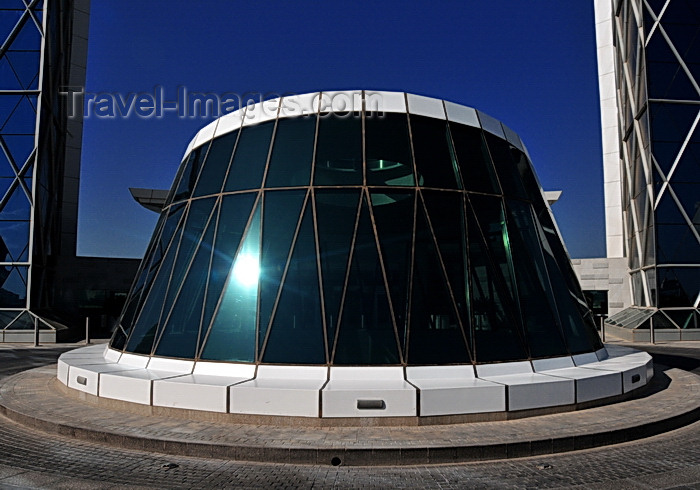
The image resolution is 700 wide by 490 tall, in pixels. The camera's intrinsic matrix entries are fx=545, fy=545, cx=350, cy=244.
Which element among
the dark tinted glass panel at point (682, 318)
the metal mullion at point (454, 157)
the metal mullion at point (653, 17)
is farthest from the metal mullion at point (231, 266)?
the metal mullion at point (653, 17)

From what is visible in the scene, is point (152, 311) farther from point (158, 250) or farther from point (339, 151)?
point (339, 151)

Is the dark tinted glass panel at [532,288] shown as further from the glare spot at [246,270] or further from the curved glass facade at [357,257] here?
the glare spot at [246,270]

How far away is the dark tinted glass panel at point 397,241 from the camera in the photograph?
9.73 m

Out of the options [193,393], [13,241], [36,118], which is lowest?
[193,393]

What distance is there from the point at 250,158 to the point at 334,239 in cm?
289

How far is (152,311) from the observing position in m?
11.4

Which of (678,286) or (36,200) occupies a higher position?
(36,200)

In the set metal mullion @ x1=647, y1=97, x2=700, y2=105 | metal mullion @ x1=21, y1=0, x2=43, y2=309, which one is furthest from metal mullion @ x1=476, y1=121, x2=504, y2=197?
metal mullion @ x1=21, y1=0, x2=43, y2=309

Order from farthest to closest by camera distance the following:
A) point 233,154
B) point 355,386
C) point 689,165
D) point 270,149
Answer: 1. point 689,165
2. point 233,154
3. point 270,149
4. point 355,386

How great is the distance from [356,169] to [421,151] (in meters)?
1.45

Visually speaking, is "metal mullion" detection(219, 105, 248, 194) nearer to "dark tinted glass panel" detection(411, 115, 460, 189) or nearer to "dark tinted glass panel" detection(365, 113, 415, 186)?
"dark tinted glass panel" detection(365, 113, 415, 186)

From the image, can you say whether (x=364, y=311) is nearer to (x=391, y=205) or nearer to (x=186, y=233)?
(x=391, y=205)

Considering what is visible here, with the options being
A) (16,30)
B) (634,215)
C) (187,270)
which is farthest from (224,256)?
(634,215)

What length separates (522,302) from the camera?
10648 mm
